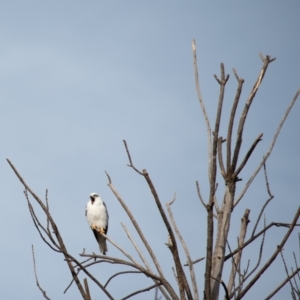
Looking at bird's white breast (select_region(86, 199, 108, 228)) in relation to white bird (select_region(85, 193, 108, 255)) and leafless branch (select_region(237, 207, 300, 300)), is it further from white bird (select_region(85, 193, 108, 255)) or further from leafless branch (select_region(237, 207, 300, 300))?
leafless branch (select_region(237, 207, 300, 300))

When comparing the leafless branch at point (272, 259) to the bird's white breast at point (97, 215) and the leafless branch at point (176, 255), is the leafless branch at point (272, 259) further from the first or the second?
the bird's white breast at point (97, 215)

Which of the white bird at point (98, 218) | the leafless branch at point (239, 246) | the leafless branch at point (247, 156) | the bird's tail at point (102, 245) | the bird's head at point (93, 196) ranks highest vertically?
the bird's head at point (93, 196)

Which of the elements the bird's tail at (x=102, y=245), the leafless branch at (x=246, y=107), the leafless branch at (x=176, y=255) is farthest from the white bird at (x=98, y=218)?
the leafless branch at (x=176, y=255)

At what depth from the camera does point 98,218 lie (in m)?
13.2

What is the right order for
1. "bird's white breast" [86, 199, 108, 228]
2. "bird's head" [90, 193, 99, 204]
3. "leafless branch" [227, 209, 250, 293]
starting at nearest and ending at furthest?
"leafless branch" [227, 209, 250, 293]
"bird's white breast" [86, 199, 108, 228]
"bird's head" [90, 193, 99, 204]

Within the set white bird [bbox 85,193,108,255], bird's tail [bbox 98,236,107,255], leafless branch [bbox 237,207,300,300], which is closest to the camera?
leafless branch [bbox 237,207,300,300]

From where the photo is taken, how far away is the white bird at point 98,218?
43.0 feet

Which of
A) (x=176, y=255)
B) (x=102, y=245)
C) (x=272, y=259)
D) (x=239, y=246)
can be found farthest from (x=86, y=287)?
(x=102, y=245)

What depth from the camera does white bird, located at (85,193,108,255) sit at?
13102mm

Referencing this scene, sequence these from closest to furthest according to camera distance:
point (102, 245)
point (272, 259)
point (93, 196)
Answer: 1. point (272, 259)
2. point (102, 245)
3. point (93, 196)

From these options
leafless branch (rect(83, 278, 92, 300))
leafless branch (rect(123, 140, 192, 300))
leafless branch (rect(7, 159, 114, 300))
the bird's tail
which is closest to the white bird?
the bird's tail

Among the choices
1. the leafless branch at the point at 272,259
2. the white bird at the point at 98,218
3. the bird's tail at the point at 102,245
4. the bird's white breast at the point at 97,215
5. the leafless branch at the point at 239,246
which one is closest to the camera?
the leafless branch at the point at 272,259

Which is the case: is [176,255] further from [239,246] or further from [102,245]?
[102,245]

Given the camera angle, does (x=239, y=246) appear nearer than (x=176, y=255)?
No
